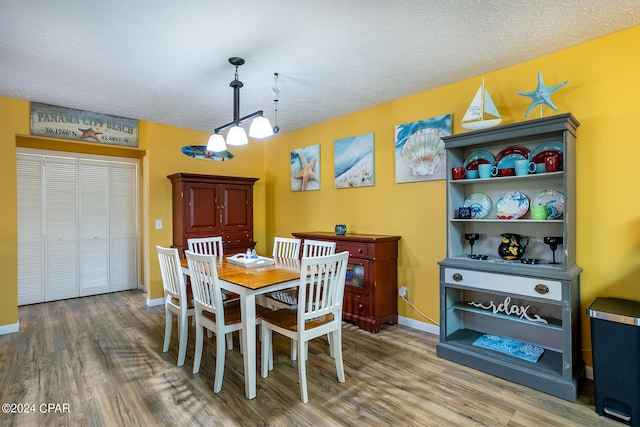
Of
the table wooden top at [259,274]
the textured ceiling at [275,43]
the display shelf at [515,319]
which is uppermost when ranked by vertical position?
the textured ceiling at [275,43]

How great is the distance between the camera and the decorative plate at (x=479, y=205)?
2.85 m

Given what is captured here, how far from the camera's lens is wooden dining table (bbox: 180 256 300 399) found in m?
2.15

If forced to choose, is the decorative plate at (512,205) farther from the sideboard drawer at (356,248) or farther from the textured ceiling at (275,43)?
the sideboard drawer at (356,248)

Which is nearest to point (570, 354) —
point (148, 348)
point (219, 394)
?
point (219, 394)

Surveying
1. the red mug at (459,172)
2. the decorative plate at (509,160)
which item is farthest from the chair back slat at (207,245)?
the decorative plate at (509,160)

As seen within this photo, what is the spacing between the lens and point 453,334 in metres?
2.88

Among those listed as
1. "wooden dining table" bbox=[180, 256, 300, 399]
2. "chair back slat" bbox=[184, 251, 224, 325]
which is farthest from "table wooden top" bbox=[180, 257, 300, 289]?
"chair back slat" bbox=[184, 251, 224, 325]

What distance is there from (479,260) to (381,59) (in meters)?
1.79

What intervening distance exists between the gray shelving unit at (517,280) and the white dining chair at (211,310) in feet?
5.55

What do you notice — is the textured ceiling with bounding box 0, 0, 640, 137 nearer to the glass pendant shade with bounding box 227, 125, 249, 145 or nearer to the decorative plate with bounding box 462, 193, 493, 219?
the glass pendant shade with bounding box 227, 125, 249, 145

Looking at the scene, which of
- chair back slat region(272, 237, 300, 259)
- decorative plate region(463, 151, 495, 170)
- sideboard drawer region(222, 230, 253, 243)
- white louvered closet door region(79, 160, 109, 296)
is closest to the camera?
decorative plate region(463, 151, 495, 170)

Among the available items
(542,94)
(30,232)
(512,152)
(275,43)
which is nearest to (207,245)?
(30,232)

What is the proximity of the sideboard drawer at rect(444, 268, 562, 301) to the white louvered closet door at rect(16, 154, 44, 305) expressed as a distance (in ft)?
16.8

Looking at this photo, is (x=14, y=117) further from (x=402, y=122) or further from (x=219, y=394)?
(x=402, y=122)
